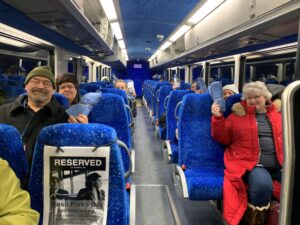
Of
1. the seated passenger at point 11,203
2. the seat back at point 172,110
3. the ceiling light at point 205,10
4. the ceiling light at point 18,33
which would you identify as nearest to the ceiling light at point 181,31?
the ceiling light at point 205,10

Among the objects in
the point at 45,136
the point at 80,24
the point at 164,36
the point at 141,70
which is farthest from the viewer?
the point at 141,70

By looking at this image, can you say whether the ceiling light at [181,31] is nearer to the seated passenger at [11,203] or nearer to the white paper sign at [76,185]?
the white paper sign at [76,185]

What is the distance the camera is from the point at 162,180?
15.9ft

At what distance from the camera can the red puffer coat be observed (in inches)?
107

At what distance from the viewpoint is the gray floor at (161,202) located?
3488 millimetres

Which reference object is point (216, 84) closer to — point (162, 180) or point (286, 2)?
point (286, 2)

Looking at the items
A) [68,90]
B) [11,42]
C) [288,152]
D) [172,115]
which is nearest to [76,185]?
[288,152]

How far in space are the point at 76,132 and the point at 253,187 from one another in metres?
1.62

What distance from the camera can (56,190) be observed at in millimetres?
1726

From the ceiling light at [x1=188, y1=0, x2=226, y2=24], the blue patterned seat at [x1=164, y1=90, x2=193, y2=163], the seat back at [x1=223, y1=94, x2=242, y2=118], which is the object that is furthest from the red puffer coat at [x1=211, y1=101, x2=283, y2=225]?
the ceiling light at [x1=188, y1=0, x2=226, y2=24]

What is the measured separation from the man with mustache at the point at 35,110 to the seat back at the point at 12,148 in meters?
0.63

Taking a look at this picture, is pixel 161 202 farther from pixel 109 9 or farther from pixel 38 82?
pixel 109 9

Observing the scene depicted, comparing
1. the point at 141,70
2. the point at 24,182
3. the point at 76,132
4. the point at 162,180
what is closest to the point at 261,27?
the point at 162,180

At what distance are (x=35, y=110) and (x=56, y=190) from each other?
3.68 ft
